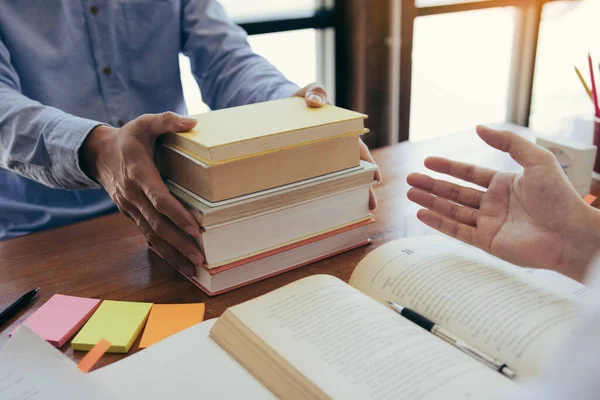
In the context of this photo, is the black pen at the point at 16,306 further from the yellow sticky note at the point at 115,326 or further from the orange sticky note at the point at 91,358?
the orange sticky note at the point at 91,358

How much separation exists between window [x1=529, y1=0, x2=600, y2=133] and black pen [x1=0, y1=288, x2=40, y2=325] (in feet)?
8.58

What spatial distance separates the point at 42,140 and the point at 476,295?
75cm

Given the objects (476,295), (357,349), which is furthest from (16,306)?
(476,295)

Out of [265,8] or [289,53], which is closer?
Answer: [265,8]

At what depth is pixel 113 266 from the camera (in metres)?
0.91

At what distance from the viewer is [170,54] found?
4.64 ft

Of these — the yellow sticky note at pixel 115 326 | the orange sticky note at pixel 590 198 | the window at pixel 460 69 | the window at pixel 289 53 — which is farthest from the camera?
the window at pixel 460 69

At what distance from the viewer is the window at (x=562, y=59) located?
113 inches

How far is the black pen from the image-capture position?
0.76 meters

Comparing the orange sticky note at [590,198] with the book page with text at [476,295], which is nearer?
the book page with text at [476,295]

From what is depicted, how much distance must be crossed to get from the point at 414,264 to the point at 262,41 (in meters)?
1.59

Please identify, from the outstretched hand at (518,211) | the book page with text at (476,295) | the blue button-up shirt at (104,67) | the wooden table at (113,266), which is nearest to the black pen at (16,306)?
the wooden table at (113,266)

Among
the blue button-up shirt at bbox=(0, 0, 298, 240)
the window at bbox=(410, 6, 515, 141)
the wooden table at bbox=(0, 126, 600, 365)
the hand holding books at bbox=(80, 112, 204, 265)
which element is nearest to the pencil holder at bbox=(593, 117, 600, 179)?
the wooden table at bbox=(0, 126, 600, 365)

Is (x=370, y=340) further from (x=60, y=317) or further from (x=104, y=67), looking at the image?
(x=104, y=67)
